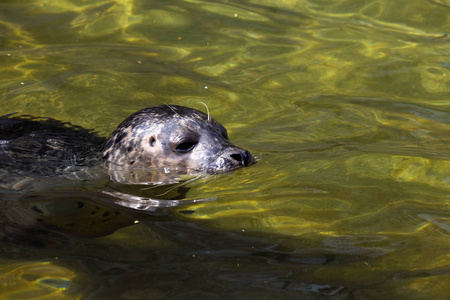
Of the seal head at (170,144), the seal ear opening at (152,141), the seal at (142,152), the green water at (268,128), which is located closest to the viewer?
the green water at (268,128)

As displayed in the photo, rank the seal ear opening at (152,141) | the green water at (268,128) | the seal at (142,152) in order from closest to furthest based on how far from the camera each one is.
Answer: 1. the green water at (268,128)
2. the seal at (142,152)
3. the seal ear opening at (152,141)

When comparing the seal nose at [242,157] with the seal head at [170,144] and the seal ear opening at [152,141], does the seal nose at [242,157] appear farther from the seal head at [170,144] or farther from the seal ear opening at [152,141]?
the seal ear opening at [152,141]

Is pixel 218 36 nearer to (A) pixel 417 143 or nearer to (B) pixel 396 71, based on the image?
(B) pixel 396 71

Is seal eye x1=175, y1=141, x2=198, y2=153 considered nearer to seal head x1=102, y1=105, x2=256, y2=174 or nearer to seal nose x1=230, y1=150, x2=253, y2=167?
seal head x1=102, y1=105, x2=256, y2=174

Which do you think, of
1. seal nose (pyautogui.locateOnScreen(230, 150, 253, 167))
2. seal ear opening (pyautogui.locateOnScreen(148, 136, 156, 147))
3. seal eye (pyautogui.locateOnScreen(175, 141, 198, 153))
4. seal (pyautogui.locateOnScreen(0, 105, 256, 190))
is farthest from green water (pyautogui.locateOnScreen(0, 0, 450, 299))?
seal ear opening (pyautogui.locateOnScreen(148, 136, 156, 147))

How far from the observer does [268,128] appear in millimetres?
5941

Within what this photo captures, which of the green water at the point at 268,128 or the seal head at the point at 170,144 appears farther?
the seal head at the point at 170,144

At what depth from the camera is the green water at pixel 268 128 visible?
10.1 feet

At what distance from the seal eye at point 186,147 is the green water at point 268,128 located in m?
0.39

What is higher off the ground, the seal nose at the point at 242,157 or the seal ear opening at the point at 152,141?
the seal nose at the point at 242,157

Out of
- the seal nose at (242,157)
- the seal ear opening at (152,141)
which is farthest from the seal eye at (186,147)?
the seal nose at (242,157)

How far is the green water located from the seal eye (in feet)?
1.26

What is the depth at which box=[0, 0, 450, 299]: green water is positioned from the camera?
10.1ft

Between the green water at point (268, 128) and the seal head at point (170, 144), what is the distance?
10.7 inches
